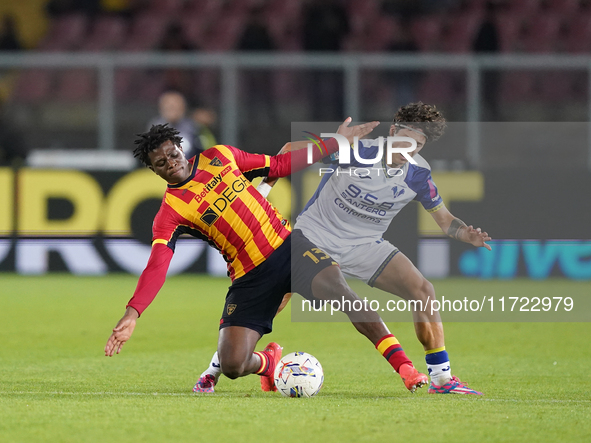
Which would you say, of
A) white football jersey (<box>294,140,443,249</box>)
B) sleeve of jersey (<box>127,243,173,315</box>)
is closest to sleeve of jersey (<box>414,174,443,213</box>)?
white football jersey (<box>294,140,443,249</box>)

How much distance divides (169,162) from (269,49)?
9.30 m

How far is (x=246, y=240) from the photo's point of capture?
598 centimetres

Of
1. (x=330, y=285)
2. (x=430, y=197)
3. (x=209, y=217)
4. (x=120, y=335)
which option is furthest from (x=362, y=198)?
(x=120, y=335)

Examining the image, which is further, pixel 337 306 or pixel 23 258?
pixel 23 258

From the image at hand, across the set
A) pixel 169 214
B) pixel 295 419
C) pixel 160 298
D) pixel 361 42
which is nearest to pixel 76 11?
pixel 361 42

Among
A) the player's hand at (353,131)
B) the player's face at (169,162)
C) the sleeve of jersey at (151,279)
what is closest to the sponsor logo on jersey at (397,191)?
the player's hand at (353,131)

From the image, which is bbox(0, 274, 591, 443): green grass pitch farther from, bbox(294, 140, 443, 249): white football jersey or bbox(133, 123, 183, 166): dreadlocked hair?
bbox(133, 123, 183, 166): dreadlocked hair

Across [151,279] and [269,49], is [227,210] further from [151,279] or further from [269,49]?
[269,49]

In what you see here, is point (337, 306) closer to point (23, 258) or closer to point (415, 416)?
point (415, 416)

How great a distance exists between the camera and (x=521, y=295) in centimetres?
950

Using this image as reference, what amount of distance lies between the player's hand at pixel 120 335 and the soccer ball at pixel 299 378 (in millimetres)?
1028

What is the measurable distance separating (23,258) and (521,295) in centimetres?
670

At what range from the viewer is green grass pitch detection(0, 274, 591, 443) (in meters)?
4.50

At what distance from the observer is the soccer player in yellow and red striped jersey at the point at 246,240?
5715 mm
